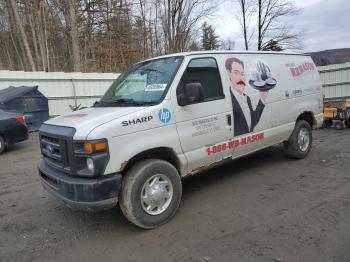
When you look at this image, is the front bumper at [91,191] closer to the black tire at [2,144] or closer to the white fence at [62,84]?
the black tire at [2,144]

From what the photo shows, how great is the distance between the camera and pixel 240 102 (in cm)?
534

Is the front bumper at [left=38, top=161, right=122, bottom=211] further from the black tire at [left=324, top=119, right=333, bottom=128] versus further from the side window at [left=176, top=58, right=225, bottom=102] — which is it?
the black tire at [left=324, top=119, right=333, bottom=128]

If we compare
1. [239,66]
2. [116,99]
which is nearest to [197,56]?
[239,66]

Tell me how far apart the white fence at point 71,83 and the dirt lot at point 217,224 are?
910 centimetres

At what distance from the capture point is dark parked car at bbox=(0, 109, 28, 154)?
32.1 ft

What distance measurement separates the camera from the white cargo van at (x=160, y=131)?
3.83 metres

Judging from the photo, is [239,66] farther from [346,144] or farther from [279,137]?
[346,144]

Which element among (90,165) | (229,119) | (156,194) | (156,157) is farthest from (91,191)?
(229,119)

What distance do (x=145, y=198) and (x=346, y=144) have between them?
20.6ft

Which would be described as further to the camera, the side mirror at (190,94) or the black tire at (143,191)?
the side mirror at (190,94)

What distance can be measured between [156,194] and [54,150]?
54.2 inches

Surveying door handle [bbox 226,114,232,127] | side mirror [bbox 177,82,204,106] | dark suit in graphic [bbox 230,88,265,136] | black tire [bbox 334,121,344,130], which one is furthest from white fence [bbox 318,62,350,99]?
side mirror [bbox 177,82,204,106]

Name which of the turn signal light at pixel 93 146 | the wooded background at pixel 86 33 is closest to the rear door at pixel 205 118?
the turn signal light at pixel 93 146

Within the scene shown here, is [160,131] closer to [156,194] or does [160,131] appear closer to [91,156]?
[156,194]
